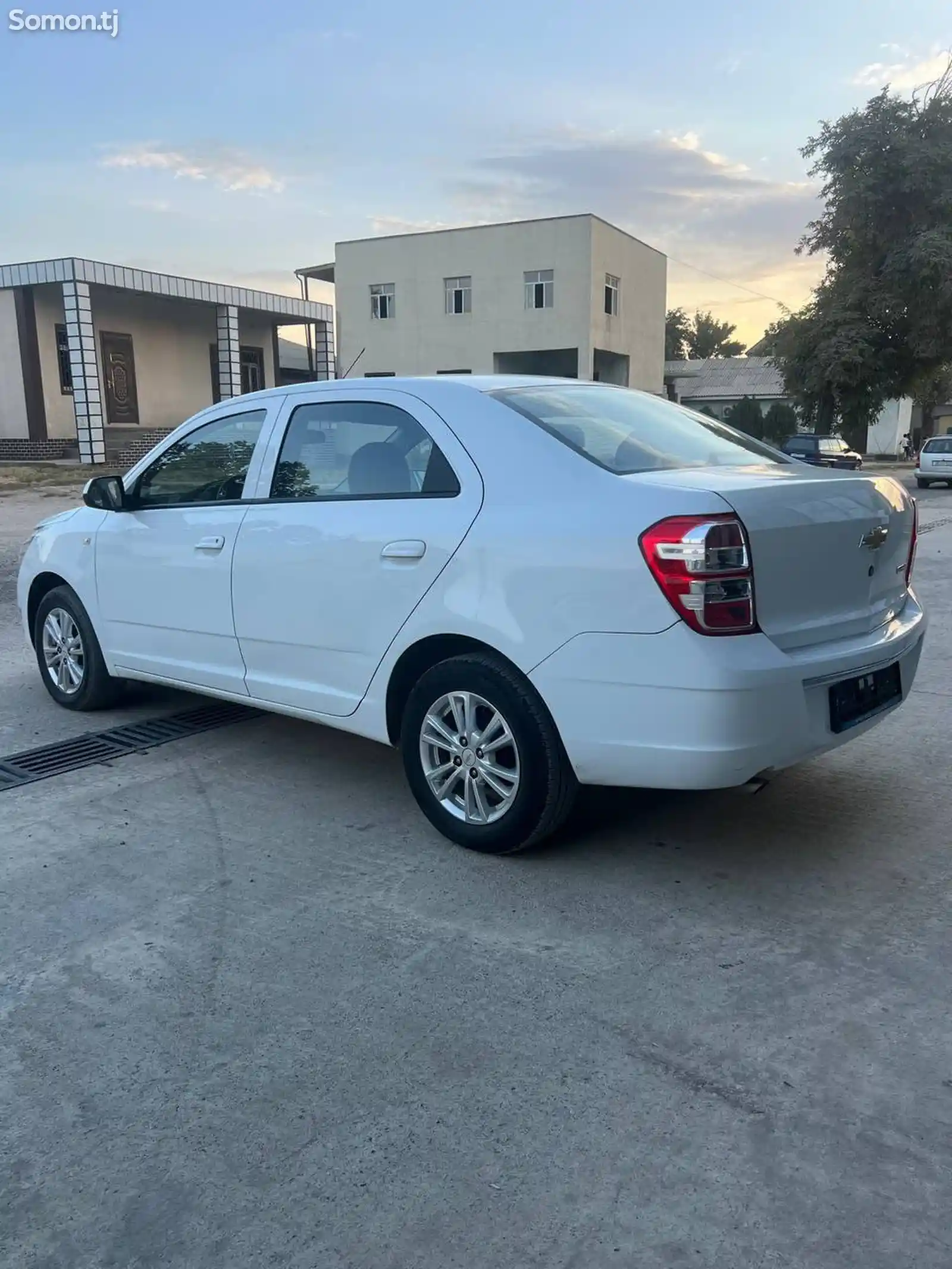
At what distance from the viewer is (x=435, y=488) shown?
397 centimetres

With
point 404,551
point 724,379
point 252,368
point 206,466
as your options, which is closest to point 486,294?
point 252,368

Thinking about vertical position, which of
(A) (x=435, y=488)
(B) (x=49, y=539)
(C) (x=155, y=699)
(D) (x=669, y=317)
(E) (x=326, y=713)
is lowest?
(C) (x=155, y=699)

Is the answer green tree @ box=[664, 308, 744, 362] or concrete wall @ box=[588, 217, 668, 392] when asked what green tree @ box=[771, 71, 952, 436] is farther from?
green tree @ box=[664, 308, 744, 362]

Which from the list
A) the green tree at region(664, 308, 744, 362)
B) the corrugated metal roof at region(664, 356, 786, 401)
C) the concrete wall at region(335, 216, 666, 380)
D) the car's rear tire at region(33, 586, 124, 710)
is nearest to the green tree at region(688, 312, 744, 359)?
the green tree at region(664, 308, 744, 362)

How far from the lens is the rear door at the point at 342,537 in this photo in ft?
13.0

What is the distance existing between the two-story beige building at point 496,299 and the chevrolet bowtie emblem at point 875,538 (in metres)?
33.8

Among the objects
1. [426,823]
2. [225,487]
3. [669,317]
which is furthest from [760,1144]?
[669,317]

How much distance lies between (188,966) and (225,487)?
2.41 meters

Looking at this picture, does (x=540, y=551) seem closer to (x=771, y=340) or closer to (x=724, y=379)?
(x=771, y=340)

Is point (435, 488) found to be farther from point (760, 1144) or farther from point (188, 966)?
point (760, 1144)

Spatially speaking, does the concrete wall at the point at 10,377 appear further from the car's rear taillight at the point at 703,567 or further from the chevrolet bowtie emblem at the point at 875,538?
the car's rear taillight at the point at 703,567

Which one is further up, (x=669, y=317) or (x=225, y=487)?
(x=669, y=317)

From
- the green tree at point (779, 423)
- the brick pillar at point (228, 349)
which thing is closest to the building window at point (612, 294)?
the green tree at point (779, 423)

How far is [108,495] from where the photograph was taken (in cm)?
538
